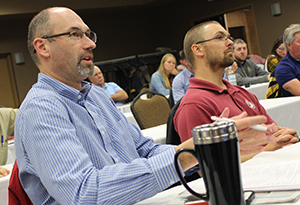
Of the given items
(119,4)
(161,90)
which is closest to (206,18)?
(119,4)

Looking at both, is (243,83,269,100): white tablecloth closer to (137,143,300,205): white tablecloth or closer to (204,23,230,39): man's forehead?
(204,23,230,39): man's forehead

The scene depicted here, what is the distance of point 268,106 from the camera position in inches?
95.3

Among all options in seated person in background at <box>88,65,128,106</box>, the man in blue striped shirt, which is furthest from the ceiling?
the man in blue striped shirt

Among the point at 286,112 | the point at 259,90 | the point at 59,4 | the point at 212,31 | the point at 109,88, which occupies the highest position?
the point at 59,4

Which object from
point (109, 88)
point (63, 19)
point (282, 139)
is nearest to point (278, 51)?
point (109, 88)

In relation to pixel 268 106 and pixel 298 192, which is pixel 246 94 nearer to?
pixel 268 106

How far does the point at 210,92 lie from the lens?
165 centimetres

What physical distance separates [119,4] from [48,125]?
1022cm

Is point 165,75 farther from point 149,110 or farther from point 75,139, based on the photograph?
point 75,139

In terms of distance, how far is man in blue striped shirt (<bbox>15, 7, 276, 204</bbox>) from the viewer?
2.63ft

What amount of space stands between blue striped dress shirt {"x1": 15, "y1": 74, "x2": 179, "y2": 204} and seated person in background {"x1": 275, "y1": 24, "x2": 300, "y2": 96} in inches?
86.6

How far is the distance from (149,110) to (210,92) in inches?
55.5

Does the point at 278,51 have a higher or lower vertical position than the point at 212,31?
lower

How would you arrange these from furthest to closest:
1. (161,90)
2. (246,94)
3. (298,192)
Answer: (161,90) → (246,94) → (298,192)
